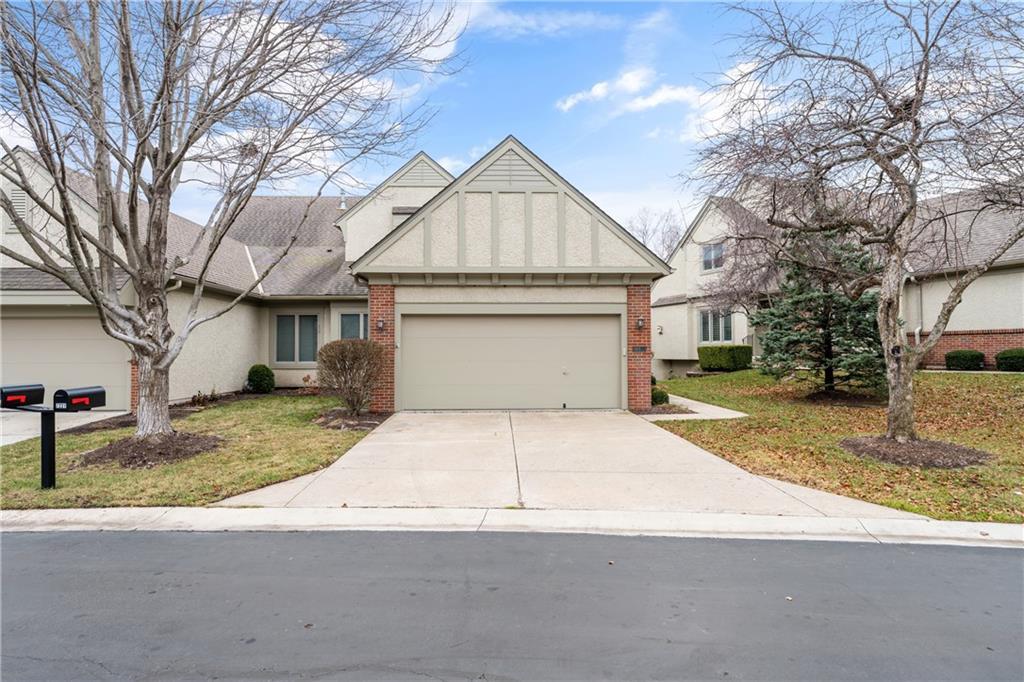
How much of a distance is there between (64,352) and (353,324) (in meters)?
7.14

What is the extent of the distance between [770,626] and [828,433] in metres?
7.77

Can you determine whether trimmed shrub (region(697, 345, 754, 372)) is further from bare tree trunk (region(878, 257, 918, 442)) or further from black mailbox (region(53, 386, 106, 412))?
black mailbox (region(53, 386, 106, 412))

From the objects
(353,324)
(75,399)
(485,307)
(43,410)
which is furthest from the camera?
(353,324)

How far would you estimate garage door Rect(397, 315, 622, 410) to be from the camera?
1256cm

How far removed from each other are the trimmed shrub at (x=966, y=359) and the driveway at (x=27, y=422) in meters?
23.9

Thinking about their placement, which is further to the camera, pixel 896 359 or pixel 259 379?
pixel 259 379

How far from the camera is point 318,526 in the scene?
17.2ft

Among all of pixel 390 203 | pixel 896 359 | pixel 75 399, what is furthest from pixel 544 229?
pixel 75 399

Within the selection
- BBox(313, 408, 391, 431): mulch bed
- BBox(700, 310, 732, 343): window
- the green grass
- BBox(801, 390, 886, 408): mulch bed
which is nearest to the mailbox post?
the green grass

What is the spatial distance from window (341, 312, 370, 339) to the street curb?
449 inches

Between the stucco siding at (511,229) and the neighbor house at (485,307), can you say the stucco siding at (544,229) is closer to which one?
the neighbor house at (485,307)

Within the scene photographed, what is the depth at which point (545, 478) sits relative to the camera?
6785 mm

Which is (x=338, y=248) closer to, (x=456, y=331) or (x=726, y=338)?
(x=456, y=331)

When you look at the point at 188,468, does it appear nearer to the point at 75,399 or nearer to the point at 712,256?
the point at 75,399
